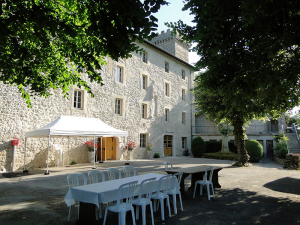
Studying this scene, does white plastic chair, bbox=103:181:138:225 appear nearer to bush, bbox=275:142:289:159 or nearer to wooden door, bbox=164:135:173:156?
bush, bbox=275:142:289:159

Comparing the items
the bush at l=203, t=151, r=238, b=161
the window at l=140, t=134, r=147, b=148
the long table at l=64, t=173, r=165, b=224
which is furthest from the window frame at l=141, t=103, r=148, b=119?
the long table at l=64, t=173, r=165, b=224

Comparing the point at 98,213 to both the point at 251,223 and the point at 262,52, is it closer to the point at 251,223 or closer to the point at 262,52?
the point at 251,223

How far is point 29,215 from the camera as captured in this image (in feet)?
14.0

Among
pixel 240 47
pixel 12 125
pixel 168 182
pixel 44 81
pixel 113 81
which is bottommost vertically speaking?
pixel 168 182

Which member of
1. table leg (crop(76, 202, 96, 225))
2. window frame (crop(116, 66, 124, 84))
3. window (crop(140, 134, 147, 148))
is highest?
window frame (crop(116, 66, 124, 84))

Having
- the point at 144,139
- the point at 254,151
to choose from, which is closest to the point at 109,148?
the point at 144,139

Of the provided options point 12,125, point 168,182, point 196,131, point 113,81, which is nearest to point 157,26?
point 168,182

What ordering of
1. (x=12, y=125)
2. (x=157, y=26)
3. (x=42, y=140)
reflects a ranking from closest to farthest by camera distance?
(x=157, y=26)
(x=12, y=125)
(x=42, y=140)

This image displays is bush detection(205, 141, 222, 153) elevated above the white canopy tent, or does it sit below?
below

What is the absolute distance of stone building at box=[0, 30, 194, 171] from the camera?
419 inches

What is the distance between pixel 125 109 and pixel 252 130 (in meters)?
14.1

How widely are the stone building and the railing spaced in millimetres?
2300

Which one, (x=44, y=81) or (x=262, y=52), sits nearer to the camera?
(x=262, y=52)

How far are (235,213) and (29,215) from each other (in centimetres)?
394
